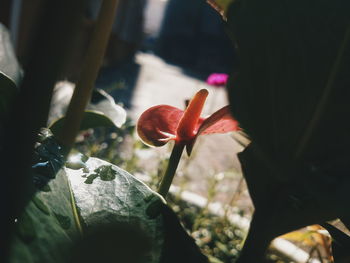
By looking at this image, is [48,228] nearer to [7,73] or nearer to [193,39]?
[7,73]

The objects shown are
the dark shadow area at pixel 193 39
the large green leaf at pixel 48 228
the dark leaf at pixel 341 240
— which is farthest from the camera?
the dark shadow area at pixel 193 39


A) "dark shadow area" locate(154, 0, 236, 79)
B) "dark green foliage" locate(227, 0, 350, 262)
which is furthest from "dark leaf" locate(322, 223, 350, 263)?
"dark shadow area" locate(154, 0, 236, 79)

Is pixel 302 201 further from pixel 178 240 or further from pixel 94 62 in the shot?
pixel 94 62

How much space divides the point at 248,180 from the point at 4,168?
15cm

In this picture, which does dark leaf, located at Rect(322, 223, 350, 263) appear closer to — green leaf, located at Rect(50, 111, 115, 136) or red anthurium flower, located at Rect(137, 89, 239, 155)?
red anthurium flower, located at Rect(137, 89, 239, 155)

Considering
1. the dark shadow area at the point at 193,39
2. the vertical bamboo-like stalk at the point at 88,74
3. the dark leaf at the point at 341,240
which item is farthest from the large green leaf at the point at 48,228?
the dark shadow area at the point at 193,39

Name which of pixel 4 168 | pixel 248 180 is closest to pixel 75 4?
pixel 4 168

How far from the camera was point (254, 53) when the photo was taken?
6.7 inches

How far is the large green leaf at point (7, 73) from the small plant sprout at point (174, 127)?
0.34ft

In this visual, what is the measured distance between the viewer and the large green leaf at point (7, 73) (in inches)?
9.8

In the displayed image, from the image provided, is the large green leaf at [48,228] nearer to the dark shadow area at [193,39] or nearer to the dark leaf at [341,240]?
the dark leaf at [341,240]

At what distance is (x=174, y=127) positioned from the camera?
1.09 ft

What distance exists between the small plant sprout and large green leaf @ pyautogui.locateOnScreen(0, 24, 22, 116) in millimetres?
105

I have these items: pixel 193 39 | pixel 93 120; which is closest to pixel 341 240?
pixel 93 120
